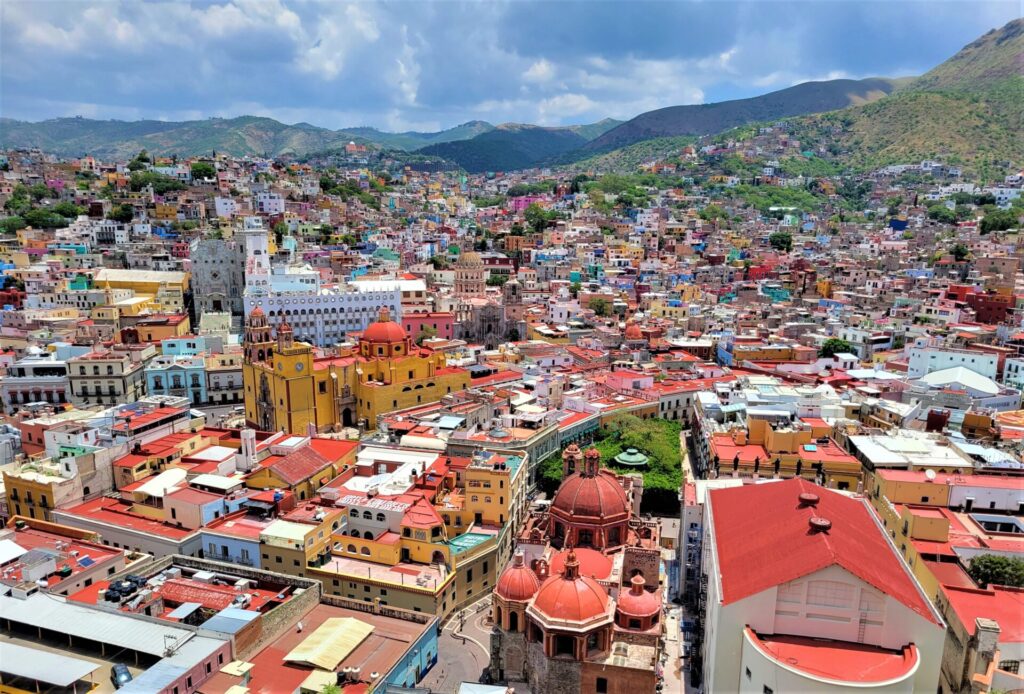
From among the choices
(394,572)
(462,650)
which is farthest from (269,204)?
(462,650)

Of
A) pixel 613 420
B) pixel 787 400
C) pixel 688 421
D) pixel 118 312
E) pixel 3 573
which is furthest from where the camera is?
pixel 118 312

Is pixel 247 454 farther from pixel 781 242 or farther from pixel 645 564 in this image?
pixel 781 242

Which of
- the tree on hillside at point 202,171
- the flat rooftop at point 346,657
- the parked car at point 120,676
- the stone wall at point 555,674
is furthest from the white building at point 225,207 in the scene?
the stone wall at point 555,674

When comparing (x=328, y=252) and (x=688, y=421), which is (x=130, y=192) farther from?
(x=688, y=421)

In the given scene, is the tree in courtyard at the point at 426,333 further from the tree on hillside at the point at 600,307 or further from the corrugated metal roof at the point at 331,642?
the corrugated metal roof at the point at 331,642

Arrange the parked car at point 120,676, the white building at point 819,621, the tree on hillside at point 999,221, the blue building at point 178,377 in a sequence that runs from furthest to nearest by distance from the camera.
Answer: the tree on hillside at point 999,221 → the blue building at point 178,377 → the parked car at point 120,676 → the white building at point 819,621

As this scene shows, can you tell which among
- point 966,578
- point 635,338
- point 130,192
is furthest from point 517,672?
point 130,192
